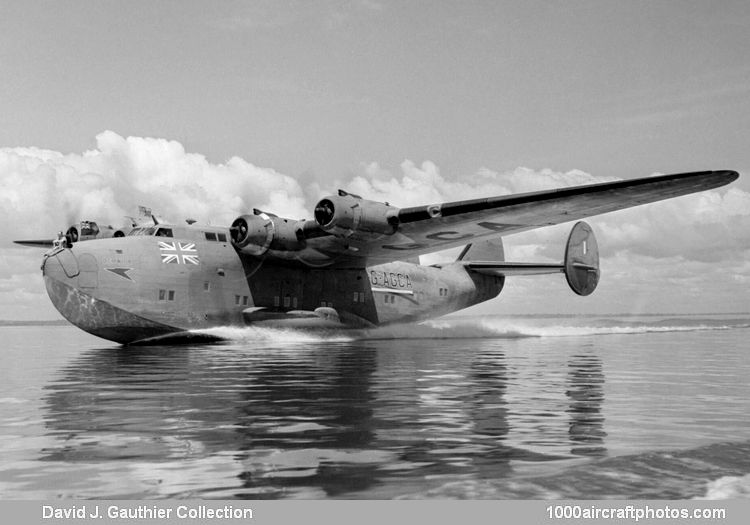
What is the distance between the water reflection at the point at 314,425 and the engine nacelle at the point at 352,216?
9358mm

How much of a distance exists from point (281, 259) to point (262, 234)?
1610 millimetres

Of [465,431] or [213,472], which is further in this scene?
[465,431]

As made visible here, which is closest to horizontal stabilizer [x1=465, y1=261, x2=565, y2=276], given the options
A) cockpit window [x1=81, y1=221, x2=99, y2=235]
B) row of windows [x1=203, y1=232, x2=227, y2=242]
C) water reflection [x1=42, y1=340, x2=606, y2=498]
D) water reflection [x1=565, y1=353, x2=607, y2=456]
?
row of windows [x1=203, y1=232, x2=227, y2=242]

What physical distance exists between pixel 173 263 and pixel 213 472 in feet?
61.3

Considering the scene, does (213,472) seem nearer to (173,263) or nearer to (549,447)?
(549,447)

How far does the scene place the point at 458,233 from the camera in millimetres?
24984

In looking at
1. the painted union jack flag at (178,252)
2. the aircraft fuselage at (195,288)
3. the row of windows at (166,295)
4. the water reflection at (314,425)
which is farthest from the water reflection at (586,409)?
the painted union jack flag at (178,252)

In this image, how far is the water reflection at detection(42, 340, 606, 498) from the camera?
494 cm

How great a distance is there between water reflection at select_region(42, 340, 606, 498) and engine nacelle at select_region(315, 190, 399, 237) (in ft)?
30.7

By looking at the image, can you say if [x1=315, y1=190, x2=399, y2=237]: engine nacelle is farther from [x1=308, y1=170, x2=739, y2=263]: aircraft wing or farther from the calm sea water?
the calm sea water

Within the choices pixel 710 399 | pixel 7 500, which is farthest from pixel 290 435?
pixel 710 399

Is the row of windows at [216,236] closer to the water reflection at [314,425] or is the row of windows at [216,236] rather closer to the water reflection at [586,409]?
the water reflection at [314,425]

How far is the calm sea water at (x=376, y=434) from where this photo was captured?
464 centimetres

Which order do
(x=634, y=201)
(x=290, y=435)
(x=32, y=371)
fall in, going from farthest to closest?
(x=634, y=201)
(x=32, y=371)
(x=290, y=435)
